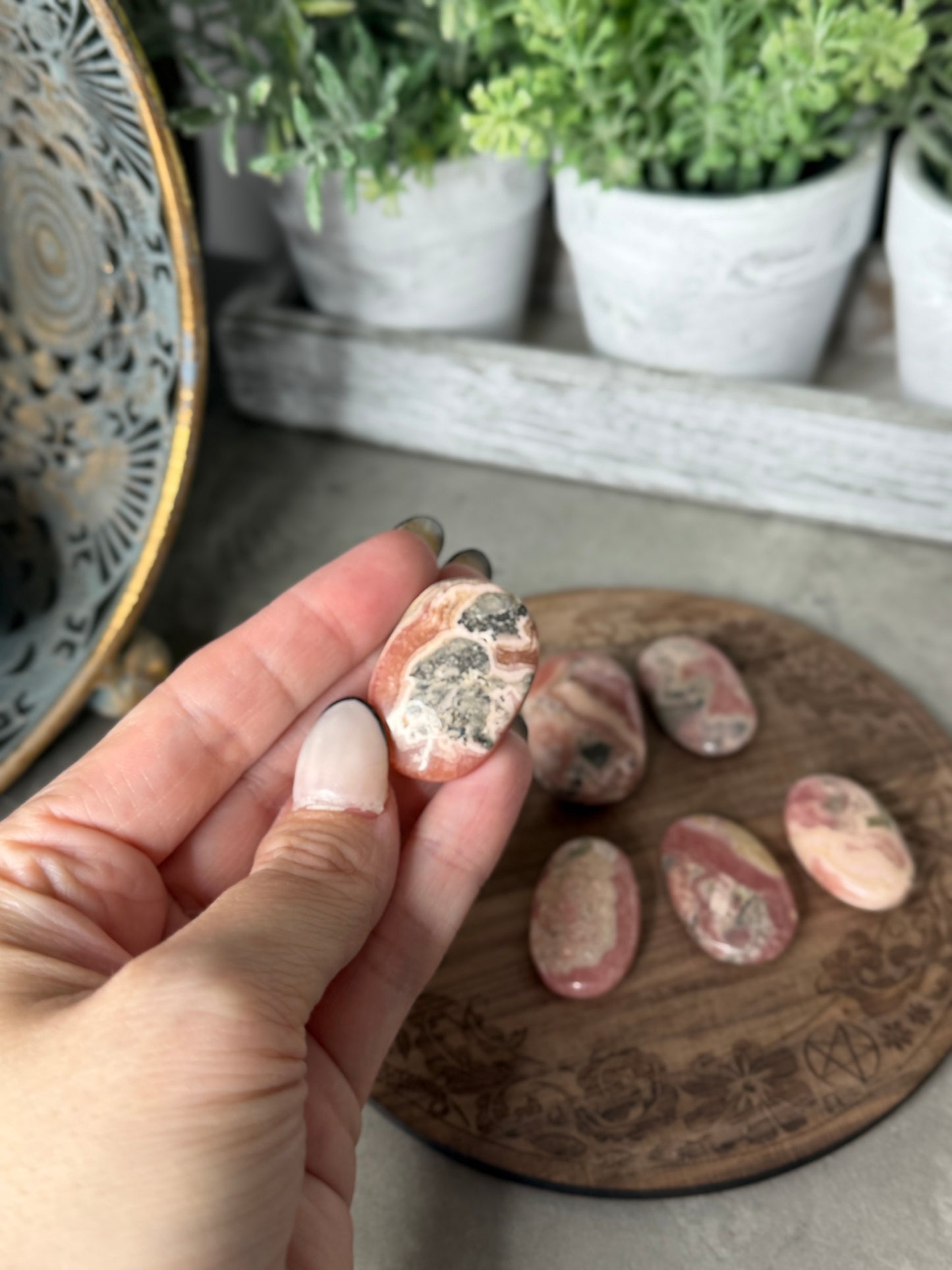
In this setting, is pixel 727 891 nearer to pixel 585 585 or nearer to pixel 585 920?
pixel 585 920

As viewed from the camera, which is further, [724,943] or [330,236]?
[330,236]

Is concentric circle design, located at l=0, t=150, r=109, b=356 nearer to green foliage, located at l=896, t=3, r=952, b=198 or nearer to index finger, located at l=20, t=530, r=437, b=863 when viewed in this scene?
index finger, located at l=20, t=530, r=437, b=863

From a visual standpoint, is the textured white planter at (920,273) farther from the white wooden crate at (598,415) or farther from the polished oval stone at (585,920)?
the polished oval stone at (585,920)

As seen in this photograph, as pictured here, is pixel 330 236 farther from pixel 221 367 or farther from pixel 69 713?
pixel 69 713

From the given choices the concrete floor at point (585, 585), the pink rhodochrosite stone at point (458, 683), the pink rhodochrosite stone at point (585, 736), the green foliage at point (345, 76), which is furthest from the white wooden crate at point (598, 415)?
the pink rhodochrosite stone at point (458, 683)

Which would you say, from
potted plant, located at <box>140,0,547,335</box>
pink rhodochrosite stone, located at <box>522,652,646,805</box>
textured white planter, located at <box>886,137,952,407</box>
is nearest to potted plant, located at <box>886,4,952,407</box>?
textured white planter, located at <box>886,137,952,407</box>

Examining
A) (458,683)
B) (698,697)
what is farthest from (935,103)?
(458,683)

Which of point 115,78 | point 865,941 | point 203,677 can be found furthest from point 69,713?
point 865,941
